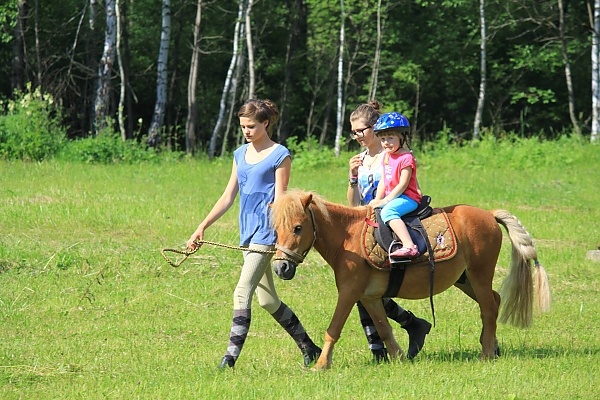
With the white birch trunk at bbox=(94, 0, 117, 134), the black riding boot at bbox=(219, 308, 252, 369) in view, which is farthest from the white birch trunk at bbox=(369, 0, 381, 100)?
the black riding boot at bbox=(219, 308, 252, 369)

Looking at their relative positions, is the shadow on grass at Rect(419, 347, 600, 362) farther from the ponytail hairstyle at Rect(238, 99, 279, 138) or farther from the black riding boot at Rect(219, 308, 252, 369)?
the ponytail hairstyle at Rect(238, 99, 279, 138)

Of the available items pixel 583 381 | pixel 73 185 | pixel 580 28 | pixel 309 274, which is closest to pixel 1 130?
pixel 73 185

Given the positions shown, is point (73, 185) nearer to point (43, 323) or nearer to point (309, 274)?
point (309, 274)

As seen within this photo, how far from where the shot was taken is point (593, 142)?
25.7 m

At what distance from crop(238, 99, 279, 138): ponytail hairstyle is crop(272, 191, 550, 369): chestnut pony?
2.12 ft

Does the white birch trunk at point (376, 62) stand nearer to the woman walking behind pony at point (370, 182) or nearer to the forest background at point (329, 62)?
the forest background at point (329, 62)

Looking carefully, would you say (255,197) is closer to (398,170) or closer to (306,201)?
(306,201)

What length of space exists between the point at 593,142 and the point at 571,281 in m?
15.2

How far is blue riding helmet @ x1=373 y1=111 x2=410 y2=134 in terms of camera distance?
6934 millimetres

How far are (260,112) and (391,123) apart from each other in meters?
0.97

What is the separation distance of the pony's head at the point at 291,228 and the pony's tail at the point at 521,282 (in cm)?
193

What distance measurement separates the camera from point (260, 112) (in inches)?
273

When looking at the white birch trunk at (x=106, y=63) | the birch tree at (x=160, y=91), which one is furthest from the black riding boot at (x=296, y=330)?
the birch tree at (x=160, y=91)

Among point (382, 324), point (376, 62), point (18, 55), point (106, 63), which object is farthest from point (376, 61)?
point (382, 324)
